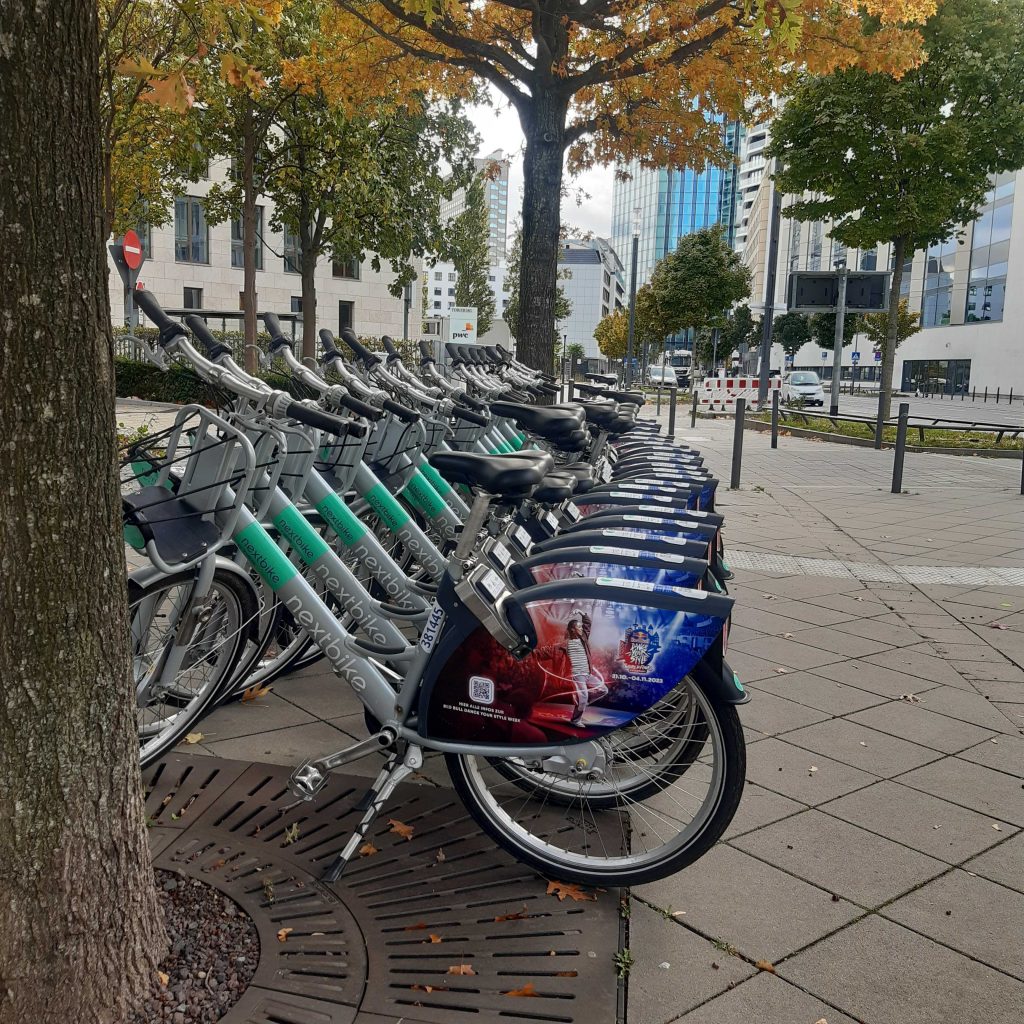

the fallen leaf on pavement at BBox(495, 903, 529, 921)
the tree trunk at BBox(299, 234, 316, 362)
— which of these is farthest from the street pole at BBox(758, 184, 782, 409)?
the fallen leaf on pavement at BBox(495, 903, 529, 921)

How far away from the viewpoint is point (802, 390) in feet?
131

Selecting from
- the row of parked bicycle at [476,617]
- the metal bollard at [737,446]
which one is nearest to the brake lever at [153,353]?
the row of parked bicycle at [476,617]

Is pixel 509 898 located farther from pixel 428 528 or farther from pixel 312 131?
pixel 312 131

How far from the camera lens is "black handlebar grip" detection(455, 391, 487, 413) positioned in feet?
15.2

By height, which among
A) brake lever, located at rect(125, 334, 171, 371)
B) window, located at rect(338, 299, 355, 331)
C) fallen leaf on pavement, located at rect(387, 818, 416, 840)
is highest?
window, located at rect(338, 299, 355, 331)

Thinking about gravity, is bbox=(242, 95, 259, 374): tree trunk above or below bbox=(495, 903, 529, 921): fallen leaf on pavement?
above

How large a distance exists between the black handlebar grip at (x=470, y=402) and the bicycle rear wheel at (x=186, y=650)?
1.67 meters

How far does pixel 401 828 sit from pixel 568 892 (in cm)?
58

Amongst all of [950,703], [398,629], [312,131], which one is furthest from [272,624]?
[312,131]

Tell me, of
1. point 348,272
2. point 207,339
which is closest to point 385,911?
point 207,339

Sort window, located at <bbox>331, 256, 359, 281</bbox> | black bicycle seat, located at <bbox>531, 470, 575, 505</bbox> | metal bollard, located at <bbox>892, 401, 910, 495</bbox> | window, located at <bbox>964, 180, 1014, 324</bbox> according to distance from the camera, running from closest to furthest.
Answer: black bicycle seat, located at <bbox>531, 470, 575, 505</bbox>
metal bollard, located at <bbox>892, 401, 910, 495</bbox>
window, located at <bbox>331, 256, 359, 281</bbox>
window, located at <bbox>964, 180, 1014, 324</bbox>

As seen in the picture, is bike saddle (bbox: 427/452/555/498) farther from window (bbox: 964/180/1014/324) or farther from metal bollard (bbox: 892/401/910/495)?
window (bbox: 964/180/1014/324)

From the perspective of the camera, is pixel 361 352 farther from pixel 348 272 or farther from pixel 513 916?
pixel 348 272

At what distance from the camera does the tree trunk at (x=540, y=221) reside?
855 cm
